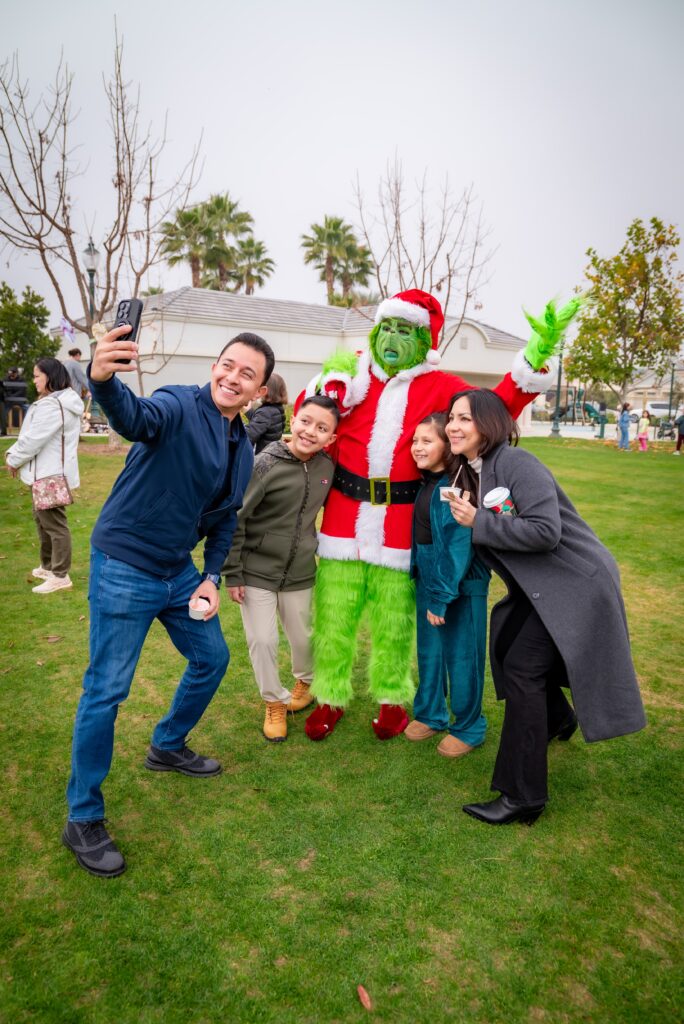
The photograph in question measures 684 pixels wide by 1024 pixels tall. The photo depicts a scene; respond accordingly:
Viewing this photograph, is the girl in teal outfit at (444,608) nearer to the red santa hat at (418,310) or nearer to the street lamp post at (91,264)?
the red santa hat at (418,310)

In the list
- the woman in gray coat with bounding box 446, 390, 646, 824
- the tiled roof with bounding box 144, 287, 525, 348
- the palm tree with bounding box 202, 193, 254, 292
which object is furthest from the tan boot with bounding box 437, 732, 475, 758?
the palm tree with bounding box 202, 193, 254, 292

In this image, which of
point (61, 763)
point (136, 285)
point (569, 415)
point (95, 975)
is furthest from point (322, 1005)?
point (569, 415)

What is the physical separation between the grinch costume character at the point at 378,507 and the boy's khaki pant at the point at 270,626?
0.31ft

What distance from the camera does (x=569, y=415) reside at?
2271 inches

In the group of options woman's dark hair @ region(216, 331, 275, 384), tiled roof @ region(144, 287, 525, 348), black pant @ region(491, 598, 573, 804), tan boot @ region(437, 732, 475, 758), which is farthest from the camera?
tiled roof @ region(144, 287, 525, 348)

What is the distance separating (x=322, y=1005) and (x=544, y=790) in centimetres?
130

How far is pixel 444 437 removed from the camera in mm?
3238

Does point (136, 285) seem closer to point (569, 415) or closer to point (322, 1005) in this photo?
point (322, 1005)

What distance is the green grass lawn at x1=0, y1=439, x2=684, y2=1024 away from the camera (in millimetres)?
2023

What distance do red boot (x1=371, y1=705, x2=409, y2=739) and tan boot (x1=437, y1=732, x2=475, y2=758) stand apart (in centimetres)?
27

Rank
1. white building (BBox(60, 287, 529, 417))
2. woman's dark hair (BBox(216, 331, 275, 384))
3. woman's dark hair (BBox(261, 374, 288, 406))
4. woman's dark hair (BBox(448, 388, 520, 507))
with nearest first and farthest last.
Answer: woman's dark hair (BBox(216, 331, 275, 384)) < woman's dark hair (BBox(448, 388, 520, 507)) < woman's dark hair (BBox(261, 374, 288, 406)) < white building (BBox(60, 287, 529, 417))

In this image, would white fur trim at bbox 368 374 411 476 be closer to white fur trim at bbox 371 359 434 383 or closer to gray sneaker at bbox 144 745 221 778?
white fur trim at bbox 371 359 434 383

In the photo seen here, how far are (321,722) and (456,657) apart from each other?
2.75 ft

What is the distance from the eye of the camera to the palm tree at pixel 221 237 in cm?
3228
